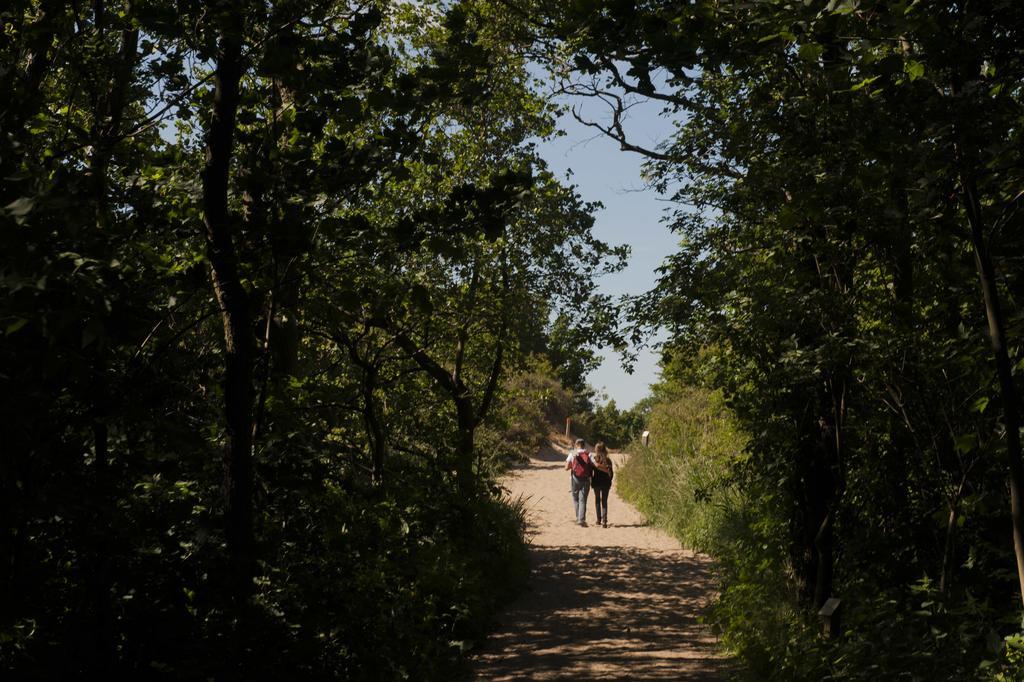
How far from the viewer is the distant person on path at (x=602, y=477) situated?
1781 centimetres

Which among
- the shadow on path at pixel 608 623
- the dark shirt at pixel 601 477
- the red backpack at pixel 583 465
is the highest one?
the red backpack at pixel 583 465

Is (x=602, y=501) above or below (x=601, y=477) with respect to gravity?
below

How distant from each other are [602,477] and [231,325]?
14574 mm

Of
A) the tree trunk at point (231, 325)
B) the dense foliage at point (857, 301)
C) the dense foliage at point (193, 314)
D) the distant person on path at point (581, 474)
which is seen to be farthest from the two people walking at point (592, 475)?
the tree trunk at point (231, 325)

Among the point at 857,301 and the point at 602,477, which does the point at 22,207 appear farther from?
the point at 602,477

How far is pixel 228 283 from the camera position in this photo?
3936 millimetres

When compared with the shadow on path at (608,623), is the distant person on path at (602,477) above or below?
above

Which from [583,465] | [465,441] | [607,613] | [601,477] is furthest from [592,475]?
[607,613]

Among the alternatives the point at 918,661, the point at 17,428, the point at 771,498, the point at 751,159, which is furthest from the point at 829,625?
the point at 17,428

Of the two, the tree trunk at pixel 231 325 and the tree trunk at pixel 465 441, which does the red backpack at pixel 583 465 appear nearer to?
the tree trunk at pixel 465 441

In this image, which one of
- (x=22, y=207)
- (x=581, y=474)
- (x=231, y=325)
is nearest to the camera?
(x=22, y=207)

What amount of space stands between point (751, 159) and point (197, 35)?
4.19 meters

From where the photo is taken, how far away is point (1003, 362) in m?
3.68

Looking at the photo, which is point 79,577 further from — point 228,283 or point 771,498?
point 771,498
